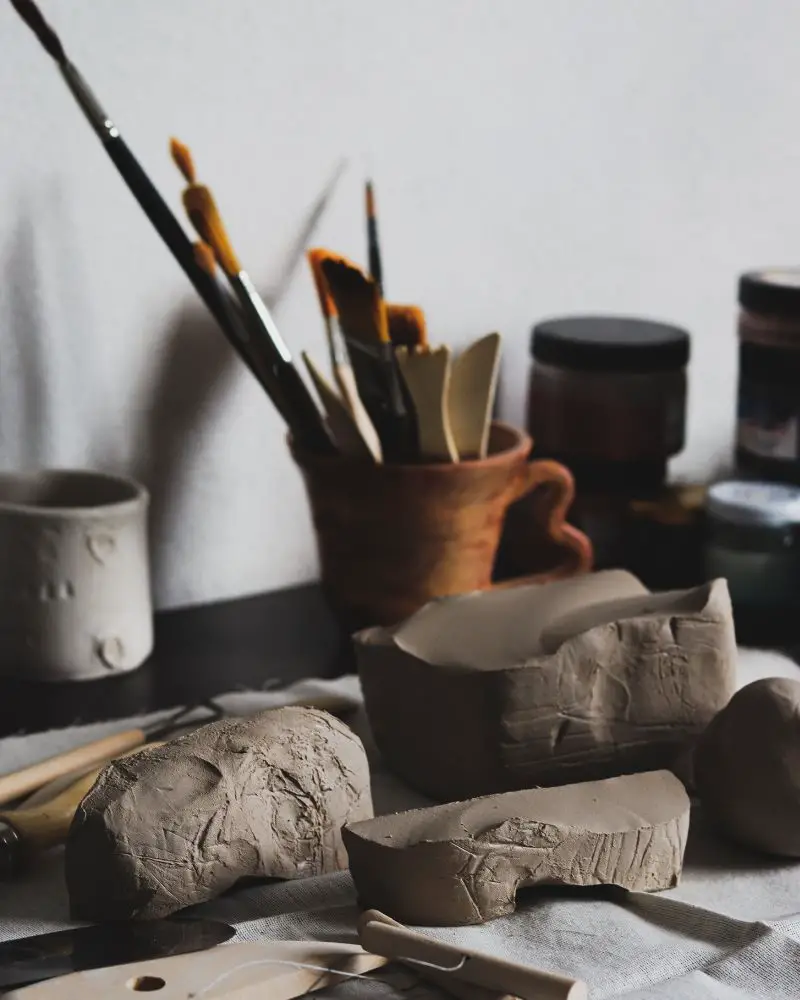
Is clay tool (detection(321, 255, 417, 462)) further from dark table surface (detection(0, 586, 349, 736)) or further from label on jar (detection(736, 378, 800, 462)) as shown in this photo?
label on jar (detection(736, 378, 800, 462))

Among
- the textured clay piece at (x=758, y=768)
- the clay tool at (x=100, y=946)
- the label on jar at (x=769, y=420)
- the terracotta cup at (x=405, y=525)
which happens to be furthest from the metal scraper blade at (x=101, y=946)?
the label on jar at (x=769, y=420)

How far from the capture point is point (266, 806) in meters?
0.57

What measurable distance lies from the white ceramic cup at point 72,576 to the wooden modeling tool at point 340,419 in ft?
0.38

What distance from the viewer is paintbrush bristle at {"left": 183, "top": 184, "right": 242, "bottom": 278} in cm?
79

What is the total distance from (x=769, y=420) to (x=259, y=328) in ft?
1.28

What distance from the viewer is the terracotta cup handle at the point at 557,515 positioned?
874mm

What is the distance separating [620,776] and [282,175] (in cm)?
46

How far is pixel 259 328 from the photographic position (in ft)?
2.69

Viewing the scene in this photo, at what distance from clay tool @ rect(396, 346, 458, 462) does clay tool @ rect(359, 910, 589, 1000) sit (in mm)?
339

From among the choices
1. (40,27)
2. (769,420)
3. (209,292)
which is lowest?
(769,420)

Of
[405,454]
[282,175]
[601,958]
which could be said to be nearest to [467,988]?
[601,958]

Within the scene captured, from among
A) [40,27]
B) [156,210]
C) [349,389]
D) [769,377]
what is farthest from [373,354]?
[769,377]

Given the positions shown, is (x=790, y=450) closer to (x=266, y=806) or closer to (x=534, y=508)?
(x=534, y=508)

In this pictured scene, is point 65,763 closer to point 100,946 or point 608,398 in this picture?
point 100,946
